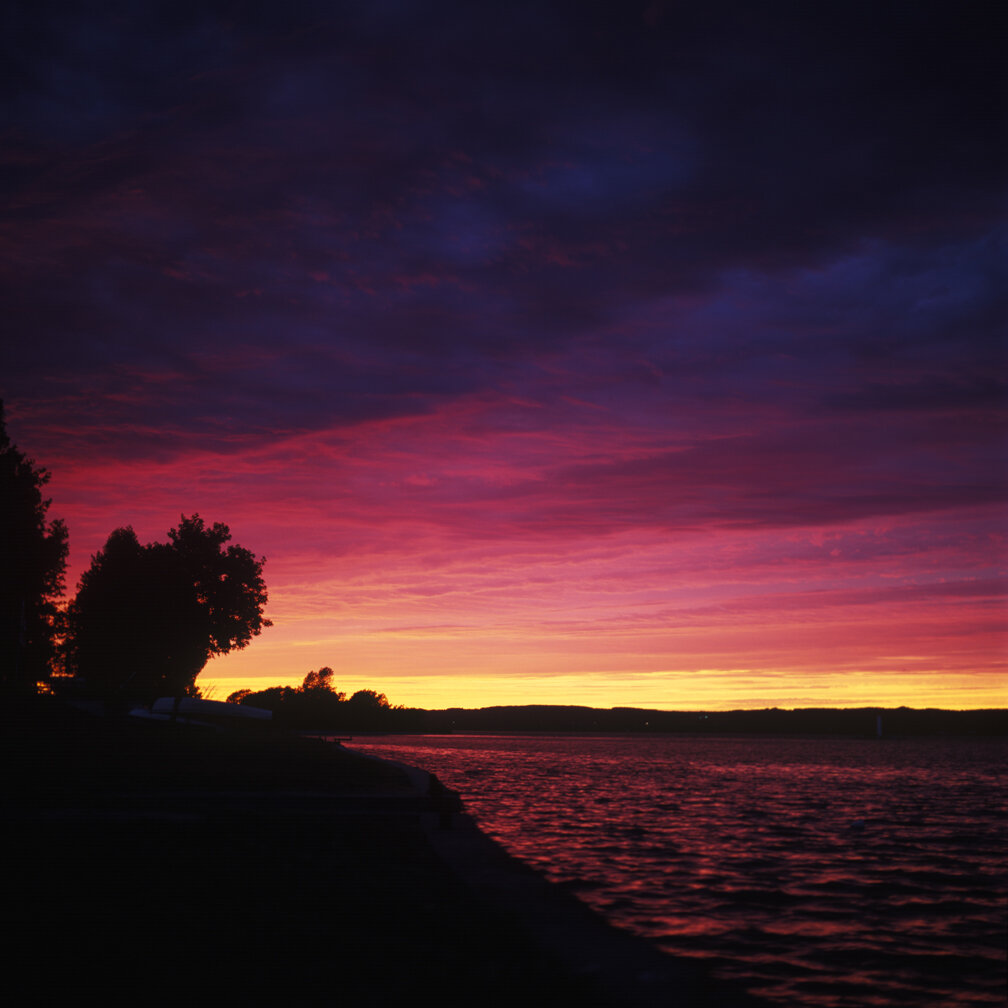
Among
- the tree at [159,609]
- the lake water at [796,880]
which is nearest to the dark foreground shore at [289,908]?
the lake water at [796,880]

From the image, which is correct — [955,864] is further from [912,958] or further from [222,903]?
[222,903]

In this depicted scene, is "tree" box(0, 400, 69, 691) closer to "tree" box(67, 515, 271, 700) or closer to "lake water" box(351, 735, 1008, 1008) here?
"tree" box(67, 515, 271, 700)

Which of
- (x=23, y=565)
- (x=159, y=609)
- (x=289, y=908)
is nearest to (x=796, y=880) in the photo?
(x=289, y=908)

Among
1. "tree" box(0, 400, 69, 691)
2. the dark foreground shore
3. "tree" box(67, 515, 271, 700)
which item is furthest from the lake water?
"tree" box(67, 515, 271, 700)

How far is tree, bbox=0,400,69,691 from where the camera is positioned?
43.0 m

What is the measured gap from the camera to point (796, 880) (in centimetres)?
1794

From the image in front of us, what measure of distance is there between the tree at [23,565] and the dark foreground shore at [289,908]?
26.7 metres

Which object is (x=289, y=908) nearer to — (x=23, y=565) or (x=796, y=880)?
(x=796, y=880)

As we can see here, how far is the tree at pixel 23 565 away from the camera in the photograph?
43031mm

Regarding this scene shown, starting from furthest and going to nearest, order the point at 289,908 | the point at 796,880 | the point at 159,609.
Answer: the point at 159,609
the point at 796,880
the point at 289,908

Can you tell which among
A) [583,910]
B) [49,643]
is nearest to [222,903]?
[583,910]

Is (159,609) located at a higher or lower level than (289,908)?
higher

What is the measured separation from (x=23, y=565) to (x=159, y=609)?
109 ft

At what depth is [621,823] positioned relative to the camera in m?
27.9
